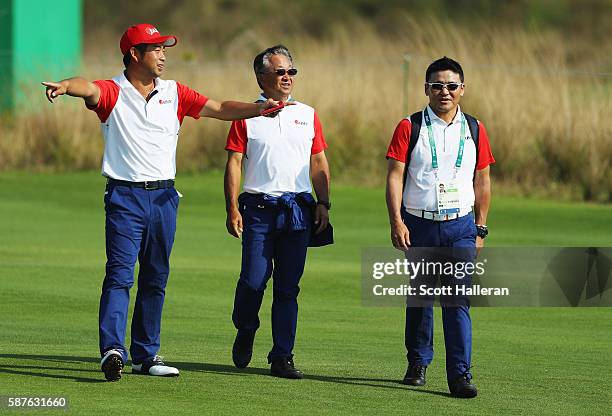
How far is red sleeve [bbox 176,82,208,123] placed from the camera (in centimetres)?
886

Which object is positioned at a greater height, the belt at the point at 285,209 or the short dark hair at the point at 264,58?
the short dark hair at the point at 264,58

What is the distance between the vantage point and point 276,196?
29.0 ft

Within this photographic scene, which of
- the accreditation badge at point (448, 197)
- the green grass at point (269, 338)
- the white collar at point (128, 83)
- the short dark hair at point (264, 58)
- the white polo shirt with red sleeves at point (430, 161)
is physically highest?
the short dark hair at point (264, 58)

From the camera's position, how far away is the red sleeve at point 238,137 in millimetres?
8922

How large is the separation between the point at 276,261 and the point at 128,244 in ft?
3.02

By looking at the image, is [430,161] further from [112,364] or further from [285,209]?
[112,364]

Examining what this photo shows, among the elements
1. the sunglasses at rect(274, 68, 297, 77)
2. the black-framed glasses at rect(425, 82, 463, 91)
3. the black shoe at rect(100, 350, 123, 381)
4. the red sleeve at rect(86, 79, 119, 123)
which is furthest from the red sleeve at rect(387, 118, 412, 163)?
the black shoe at rect(100, 350, 123, 381)

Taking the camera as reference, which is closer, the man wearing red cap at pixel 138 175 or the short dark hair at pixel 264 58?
the man wearing red cap at pixel 138 175

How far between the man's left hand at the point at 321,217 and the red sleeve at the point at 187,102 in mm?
892

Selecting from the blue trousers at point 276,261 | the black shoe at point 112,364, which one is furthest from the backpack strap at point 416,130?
the black shoe at point 112,364

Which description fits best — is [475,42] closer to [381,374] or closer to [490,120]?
[490,120]

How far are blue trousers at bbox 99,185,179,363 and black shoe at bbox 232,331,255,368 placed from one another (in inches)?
19.8

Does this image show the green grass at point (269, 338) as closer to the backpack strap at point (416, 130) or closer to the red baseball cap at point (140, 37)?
the backpack strap at point (416, 130)

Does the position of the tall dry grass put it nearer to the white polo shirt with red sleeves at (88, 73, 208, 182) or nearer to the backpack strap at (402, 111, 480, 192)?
the backpack strap at (402, 111, 480, 192)
